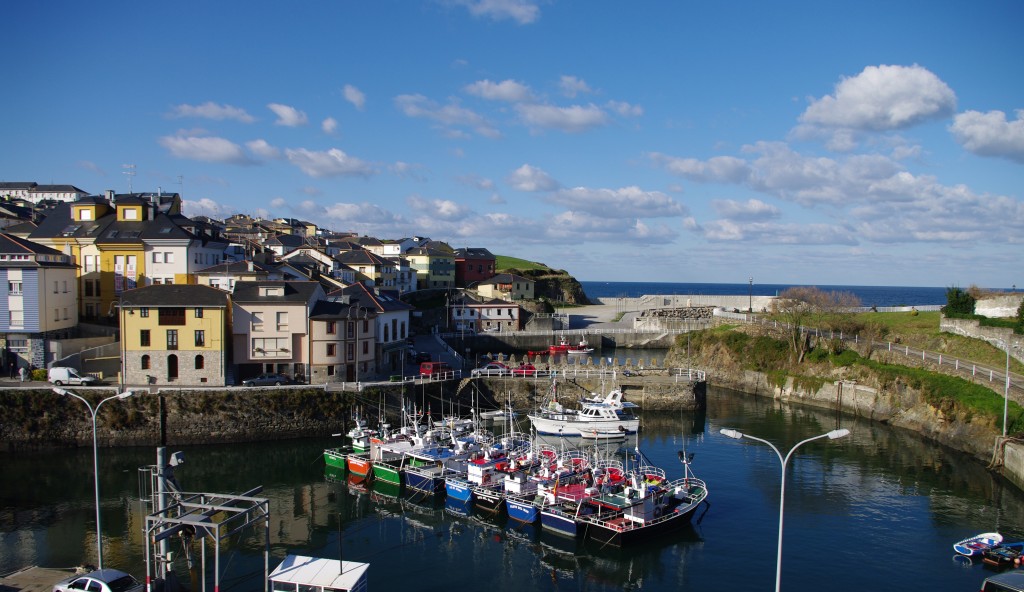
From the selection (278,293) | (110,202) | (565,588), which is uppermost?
(110,202)

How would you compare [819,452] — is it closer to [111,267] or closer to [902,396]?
[902,396]

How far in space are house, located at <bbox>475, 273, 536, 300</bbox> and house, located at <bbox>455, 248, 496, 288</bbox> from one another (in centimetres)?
975

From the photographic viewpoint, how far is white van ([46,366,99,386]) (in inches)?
1807

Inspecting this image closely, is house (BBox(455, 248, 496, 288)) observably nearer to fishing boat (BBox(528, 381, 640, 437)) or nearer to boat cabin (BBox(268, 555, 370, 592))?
fishing boat (BBox(528, 381, 640, 437))

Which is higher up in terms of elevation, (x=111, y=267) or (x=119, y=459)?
(x=111, y=267)

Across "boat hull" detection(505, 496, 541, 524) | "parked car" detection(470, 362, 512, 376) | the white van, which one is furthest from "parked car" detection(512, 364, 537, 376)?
the white van

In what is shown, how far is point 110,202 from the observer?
225 feet

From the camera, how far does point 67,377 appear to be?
1828 inches

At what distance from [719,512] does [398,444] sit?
18.3 meters

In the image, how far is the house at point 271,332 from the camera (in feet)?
164

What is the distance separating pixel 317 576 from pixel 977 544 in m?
26.6

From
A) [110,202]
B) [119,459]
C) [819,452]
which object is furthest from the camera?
[110,202]

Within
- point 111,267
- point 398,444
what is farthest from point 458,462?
point 111,267

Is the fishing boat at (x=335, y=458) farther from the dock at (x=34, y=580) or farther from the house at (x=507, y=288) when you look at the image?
the house at (x=507, y=288)
